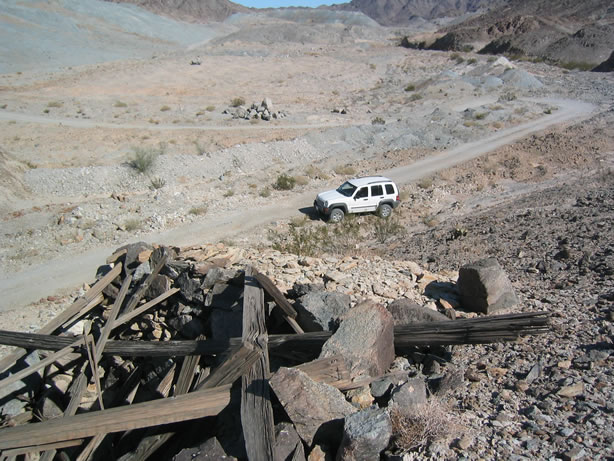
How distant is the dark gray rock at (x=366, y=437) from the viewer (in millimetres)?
4301

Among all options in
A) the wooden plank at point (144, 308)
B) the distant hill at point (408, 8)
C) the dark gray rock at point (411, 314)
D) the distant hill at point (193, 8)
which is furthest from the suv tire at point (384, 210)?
the distant hill at point (408, 8)

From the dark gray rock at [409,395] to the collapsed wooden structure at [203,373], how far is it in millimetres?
546

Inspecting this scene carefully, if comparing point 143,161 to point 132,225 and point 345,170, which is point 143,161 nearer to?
point 132,225

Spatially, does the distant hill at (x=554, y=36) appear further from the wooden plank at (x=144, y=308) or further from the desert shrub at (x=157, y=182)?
the wooden plank at (x=144, y=308)

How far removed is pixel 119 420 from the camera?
17.4 ft

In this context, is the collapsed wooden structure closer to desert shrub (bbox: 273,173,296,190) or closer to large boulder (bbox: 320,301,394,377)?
large boulder (bbox: 320,301,394,377)

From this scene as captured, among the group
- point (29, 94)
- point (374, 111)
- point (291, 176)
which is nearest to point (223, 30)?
point (29, 94)

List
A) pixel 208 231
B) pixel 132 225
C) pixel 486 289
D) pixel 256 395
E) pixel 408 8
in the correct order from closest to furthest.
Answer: pixel 256 395 < pixel 486 289 < pixel 132 225 < pixel 208 231 < pixel 408 8

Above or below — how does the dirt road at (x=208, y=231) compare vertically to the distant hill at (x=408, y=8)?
below

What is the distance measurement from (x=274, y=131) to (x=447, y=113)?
13265 mm

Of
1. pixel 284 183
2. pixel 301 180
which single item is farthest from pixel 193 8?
pixel 284 183

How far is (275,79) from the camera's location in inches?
1981

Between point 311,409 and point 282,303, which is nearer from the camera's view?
point 311,409

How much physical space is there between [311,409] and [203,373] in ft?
8.85
